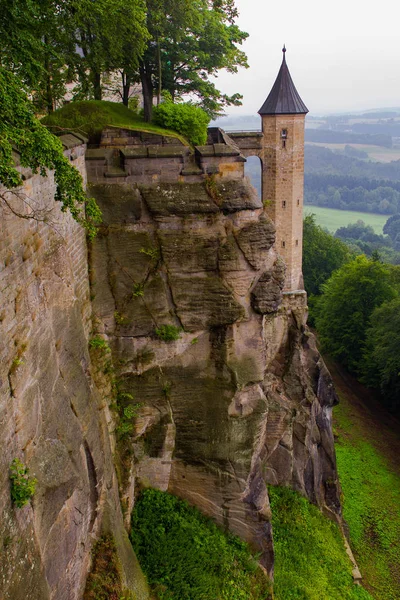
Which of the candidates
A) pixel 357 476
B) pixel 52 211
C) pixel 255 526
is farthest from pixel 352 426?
pixel 52 211

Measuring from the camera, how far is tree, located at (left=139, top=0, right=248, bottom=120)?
1794 centimetres

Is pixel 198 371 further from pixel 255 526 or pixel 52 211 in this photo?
pixel 52 211

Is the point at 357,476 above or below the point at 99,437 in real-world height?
below

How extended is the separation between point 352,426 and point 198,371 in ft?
64.6

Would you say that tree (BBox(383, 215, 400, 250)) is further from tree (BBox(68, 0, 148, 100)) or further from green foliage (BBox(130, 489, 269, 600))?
green foliage (BBox(130, 489, 269, 600))

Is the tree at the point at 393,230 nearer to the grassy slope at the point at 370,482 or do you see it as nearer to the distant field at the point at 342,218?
the distant field at the point at 342,218

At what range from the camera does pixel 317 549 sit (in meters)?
19.4

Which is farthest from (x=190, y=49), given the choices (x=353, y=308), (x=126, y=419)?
(x=353, y=308)

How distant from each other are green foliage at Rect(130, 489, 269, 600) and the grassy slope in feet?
25.2

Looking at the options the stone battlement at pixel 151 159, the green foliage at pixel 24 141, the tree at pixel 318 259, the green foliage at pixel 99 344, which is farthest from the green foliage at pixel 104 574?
the tree at pixel 318 259

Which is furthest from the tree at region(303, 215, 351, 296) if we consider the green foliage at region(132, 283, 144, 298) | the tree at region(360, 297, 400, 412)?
the green foliage at region(132, 283, 144, 298)

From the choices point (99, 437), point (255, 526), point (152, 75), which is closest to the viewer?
point (99, 437)

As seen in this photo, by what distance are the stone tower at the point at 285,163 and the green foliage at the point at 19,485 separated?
723 inches

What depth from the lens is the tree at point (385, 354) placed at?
3116cm
